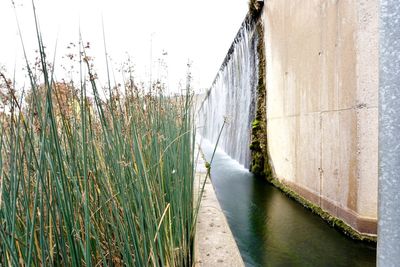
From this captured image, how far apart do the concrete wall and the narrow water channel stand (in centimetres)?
17

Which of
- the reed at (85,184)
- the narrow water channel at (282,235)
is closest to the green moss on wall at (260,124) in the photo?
the narrow water channel at (282,235)

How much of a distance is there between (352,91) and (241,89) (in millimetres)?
3903

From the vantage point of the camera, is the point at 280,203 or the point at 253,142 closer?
the point at 280,203

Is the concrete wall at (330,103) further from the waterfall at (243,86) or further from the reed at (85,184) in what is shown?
the waterfall at (243,86)

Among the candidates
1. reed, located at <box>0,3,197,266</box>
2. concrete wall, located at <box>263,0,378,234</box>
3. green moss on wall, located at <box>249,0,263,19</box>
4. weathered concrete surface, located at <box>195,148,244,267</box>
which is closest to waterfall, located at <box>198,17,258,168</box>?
A: green moss on wall, located at <box>249,0,263,19</box>

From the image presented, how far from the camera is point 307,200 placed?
2.79m

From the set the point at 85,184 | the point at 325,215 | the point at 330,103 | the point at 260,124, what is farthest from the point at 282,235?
the point at 260,124

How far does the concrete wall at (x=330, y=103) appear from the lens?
1831 mm

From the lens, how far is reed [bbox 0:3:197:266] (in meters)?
0.72

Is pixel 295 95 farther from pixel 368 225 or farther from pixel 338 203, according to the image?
pixel 368 225

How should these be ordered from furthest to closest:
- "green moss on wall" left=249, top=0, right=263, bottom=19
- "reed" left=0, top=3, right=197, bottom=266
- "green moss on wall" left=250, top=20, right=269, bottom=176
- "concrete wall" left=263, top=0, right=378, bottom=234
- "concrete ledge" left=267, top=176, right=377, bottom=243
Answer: "green moss on wall" left=249, top=0, right=263, bottom=19, "green moss on wall" left=250, top=20, right=269, bottom=176, "concrete ledge" left=267, top=176, right=377, bottom=243, "concrete wall" left=263, top=0, right=378, bottom=234, "reed" left=0, top=3, right=197, bottom=266

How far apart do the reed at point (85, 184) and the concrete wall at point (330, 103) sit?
3.75 ft

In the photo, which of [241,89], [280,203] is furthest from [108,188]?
[241,89]

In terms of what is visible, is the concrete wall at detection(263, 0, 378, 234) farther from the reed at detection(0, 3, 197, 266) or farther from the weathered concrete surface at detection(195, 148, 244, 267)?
the reed at detection(0, 3, 197, 266)
